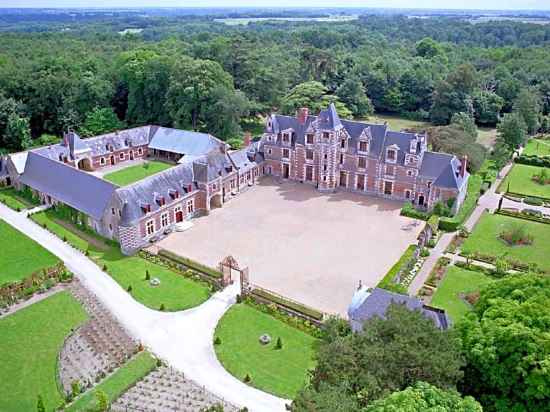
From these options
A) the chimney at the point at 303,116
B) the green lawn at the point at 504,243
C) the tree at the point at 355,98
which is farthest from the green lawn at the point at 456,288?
the tree at the point at 355,98

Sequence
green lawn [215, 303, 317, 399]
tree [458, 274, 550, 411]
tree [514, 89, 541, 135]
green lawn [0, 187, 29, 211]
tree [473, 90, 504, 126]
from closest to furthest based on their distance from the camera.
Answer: tree [458, 274, 550, 411] → green lawn [215, 303, 317, 399] → green lawn [0, 187, 29, 211] → tree [514, 89, 541, 135] → tree [473, 90, 504, 126]

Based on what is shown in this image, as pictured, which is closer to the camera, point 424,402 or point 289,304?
point 424,402

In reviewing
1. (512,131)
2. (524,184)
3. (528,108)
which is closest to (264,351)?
(524,184)

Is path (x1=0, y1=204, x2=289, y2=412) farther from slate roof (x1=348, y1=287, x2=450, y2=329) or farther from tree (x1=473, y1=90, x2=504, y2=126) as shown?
tree (x1=473, y1=90, x2=504, y2=126)

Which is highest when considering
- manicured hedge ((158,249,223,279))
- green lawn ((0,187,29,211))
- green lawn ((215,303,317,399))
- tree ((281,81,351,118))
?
tree ((281,81,351,118))

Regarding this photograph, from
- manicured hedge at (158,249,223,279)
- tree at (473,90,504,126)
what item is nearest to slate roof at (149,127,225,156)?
manicured hedge at (158,249,223,279)

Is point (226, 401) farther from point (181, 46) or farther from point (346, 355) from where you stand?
point (181, 46)

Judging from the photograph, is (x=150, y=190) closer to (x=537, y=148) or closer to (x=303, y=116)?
(x=303, y=116)
